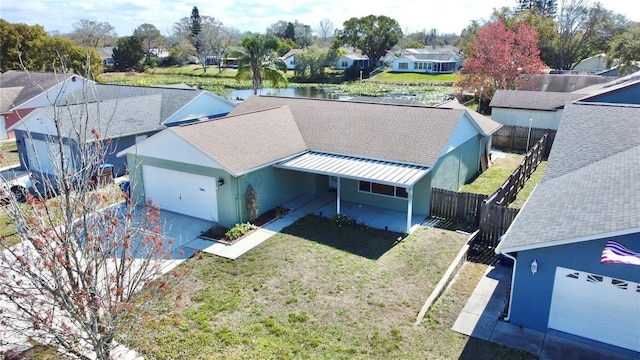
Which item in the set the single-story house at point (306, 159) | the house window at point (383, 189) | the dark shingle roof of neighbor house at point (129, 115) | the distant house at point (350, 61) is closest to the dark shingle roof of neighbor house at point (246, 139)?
the single-story house at point (306, 159)

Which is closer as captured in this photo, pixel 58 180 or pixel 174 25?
pixel 58 180

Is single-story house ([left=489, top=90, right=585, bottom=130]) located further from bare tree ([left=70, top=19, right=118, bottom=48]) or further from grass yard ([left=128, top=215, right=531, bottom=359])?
bare tree ([left=70, top=19, right=118, bottom=48])

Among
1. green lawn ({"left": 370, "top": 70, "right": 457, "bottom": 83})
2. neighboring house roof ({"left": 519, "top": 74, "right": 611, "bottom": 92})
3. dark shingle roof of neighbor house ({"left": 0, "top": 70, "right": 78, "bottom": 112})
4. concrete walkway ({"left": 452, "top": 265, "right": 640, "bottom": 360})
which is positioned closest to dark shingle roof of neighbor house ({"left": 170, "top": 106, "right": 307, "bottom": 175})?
concrete walkway ({"left": 452, "top": 265, "right": 640, "bottom": 360})

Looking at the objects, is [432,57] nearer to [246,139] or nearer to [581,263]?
[246,139]

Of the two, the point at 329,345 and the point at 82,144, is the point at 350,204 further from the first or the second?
the point at 82,144

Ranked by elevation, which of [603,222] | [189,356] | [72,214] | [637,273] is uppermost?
[72,214]

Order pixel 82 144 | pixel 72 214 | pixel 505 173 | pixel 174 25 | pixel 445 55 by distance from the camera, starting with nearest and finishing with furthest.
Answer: pixel 72 214 → pixel 82 144 → pixel 505 173 → pixel 445 55 → pixel 174 25

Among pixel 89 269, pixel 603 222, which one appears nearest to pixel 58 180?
pixel 89 269
